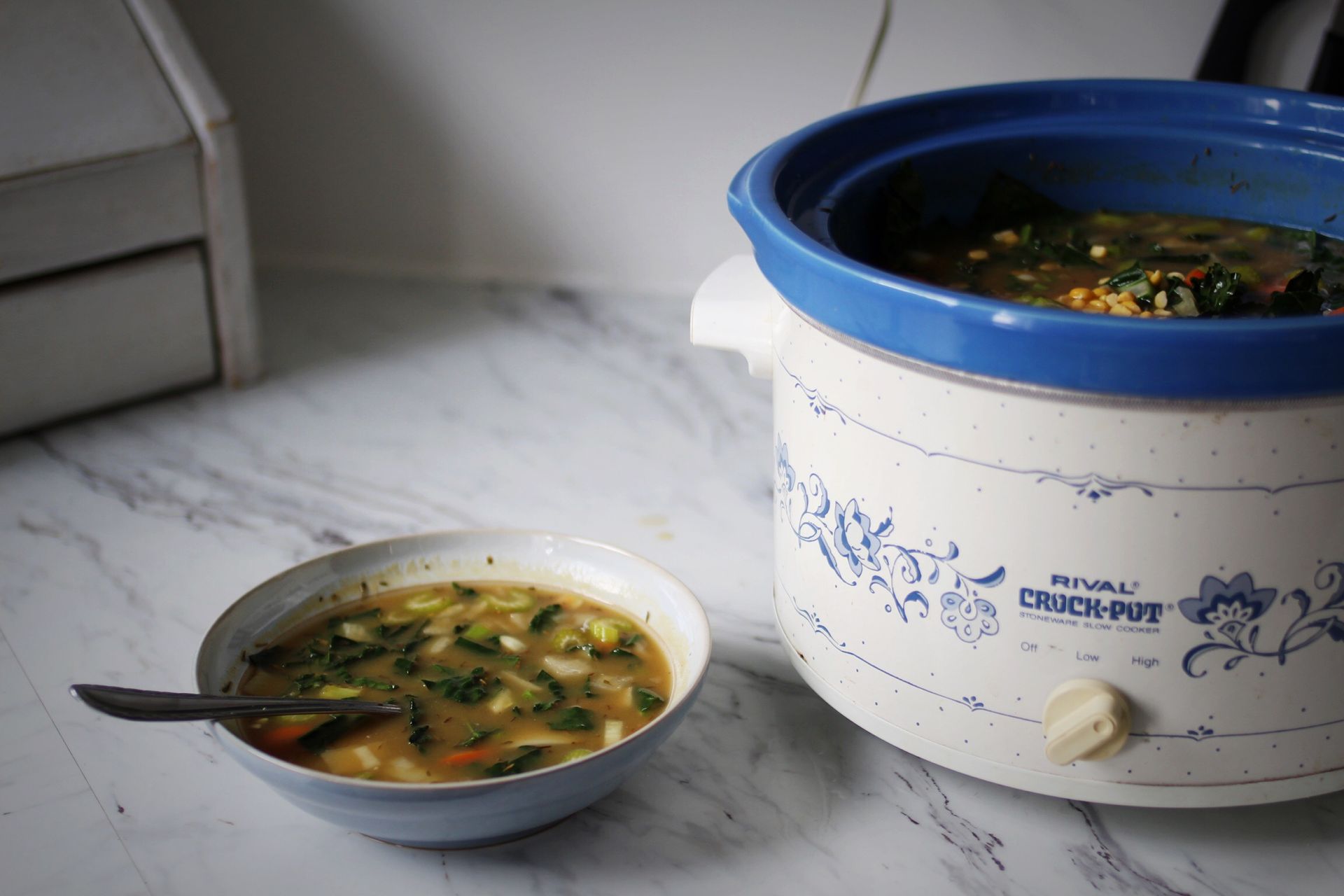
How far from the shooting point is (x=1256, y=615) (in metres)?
0.60

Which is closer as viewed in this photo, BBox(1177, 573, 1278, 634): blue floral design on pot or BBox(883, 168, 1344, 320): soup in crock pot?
BBox(1177, 573, 1278, 634): blue floral design on pot

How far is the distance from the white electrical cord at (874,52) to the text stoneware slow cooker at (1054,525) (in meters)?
0.57

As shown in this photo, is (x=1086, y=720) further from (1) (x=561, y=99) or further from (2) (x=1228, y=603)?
(1) (x=561, y=99)

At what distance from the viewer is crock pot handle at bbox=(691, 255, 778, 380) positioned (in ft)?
2.56

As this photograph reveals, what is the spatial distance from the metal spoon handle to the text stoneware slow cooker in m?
0.27

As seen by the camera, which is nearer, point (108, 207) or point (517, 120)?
point (108, 207)

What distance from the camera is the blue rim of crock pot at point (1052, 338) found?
1.74 feet

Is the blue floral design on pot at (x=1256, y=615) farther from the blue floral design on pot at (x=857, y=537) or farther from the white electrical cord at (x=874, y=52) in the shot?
the white electrical cord at (x=874, y=52)

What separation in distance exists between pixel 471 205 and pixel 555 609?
32.6 inches

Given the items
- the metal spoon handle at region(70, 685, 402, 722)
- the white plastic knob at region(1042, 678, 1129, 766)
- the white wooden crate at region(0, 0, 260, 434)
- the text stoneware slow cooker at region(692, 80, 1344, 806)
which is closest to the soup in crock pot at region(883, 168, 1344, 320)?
the text stoneware slow cooker at region(692, 80, 1344, 806)

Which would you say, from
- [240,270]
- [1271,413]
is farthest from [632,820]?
[240,270]

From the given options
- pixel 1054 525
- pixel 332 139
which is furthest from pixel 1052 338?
pixel 332 139

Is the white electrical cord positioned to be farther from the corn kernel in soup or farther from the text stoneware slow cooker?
the corn kernel in soup

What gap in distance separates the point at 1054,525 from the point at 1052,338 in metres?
0.10
